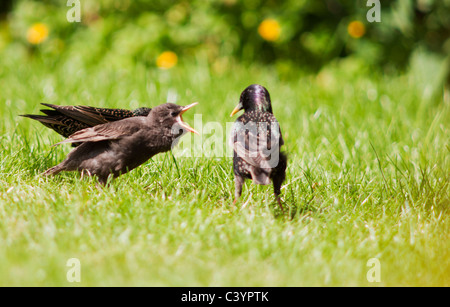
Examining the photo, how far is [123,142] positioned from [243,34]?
4.19 m

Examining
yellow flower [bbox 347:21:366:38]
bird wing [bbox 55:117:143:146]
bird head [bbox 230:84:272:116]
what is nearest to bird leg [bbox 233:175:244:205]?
bird head [bbox 230:84:272:116]

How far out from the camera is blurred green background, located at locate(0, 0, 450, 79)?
21.1 feet

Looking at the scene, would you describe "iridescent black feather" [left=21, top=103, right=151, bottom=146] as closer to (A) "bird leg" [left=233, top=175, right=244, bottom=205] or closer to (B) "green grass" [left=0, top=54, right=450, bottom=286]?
(B) "green grass" [left=0, top=54, right=450, bottom=286]

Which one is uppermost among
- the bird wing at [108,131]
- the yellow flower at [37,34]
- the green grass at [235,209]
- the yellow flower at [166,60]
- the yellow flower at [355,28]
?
the yellow flower at [37,34]

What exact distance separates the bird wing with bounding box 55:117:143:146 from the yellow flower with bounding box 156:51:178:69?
3.30 meters

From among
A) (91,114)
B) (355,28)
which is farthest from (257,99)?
(355,28)

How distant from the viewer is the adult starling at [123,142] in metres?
3.29

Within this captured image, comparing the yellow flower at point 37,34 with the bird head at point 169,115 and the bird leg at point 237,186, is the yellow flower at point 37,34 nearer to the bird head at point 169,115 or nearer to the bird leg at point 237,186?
the bird head at point 169,115

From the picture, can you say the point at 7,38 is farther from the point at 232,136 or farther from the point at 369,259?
the point at 369,259

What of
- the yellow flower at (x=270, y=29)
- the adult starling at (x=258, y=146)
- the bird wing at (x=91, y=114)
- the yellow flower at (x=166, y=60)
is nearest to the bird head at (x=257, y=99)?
the adult starling at (x=258, y=146)
